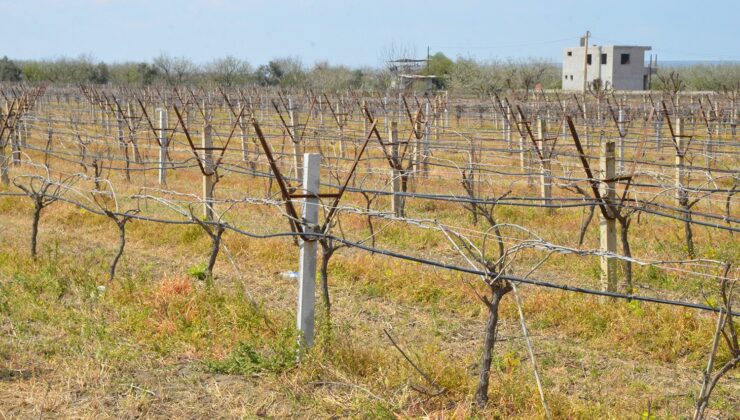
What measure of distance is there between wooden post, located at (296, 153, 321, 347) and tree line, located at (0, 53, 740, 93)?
35788 mm

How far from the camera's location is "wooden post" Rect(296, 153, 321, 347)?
458 cm

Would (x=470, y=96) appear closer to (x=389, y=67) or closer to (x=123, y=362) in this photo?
(x=389, y=67)

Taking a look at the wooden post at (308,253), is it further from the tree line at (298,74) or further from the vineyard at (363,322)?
the tree line at (298,74)

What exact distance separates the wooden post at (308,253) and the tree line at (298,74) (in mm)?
35788

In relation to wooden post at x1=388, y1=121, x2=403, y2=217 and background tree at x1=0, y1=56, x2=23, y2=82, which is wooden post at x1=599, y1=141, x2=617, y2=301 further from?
background tree at x1=0, y1=56, x2=23, y2=82

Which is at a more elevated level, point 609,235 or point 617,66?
point 617,66

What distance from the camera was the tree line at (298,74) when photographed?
44406 mm

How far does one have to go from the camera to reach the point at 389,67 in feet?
120

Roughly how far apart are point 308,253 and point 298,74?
4788 cm

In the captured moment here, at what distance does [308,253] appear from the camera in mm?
4598

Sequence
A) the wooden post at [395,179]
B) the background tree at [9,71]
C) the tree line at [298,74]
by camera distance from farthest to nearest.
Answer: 1. the background tree at [9,71]
2. the tree line at [298,74]
3. the wooden post at [395,179]

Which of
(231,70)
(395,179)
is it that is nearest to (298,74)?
(231,70)

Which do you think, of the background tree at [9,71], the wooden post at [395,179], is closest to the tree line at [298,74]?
the background tree at [9,71]

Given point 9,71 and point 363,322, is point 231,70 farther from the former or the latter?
point 363,322
